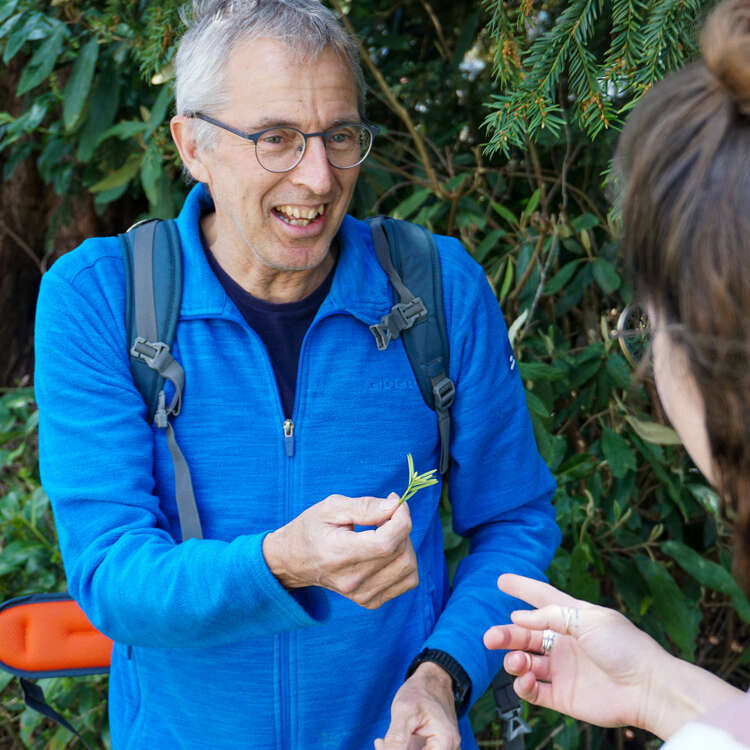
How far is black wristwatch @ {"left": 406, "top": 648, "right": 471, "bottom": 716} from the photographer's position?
171 centimetres

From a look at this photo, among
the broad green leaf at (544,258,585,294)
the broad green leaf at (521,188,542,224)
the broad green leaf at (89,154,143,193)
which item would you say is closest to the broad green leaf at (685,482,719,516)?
the broad green leaf at (544,258,585,294)

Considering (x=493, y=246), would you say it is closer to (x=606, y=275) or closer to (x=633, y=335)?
(x=606, y=275)

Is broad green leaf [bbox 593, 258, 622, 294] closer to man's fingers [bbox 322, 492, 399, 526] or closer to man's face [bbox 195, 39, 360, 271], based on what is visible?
man's face [bbox 195, 39, 360, 271]

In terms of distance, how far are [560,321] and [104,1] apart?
181cm

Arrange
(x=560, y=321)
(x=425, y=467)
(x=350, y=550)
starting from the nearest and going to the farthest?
(x=350, y=550)
(x=425, y=467)
(x=560, y=321)

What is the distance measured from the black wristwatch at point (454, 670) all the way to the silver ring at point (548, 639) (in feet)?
0.71

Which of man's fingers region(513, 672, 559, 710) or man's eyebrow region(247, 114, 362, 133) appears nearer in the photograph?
man's fingers region(513, 672, 559, 710)

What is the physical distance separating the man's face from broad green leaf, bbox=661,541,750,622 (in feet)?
5.04

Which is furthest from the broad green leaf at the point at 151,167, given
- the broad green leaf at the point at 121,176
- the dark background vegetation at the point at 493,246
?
the broad green leaf at the point at 121,176

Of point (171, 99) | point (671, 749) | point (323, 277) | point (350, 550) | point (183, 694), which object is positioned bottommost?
point (183, 694)

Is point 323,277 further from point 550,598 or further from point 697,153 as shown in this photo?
point 697,153

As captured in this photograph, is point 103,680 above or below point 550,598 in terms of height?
below

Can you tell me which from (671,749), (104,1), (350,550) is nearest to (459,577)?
(350,550)

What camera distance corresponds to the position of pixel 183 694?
1.75 m
